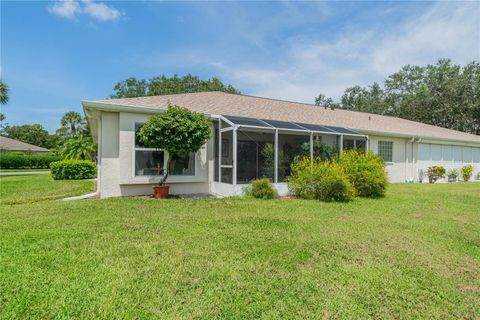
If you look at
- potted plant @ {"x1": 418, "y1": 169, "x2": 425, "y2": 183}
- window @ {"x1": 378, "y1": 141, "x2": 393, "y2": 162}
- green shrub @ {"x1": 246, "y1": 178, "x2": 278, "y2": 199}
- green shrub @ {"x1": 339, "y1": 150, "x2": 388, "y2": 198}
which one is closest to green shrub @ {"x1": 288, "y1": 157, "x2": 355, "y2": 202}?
green shrub @ {"x1": 339, "y1": 150, "x2": 388, "y2": 198}

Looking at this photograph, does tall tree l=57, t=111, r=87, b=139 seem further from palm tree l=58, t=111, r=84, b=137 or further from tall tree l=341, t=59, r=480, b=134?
tall tree l=341, t=59, r=480, b=134

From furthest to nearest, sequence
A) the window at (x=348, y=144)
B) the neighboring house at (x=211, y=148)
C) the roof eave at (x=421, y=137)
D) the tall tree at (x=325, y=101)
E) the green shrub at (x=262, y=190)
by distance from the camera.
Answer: the tall tree at (x=325, y=101) < the roof eave at (x=421, y=137) < the window at (x=348, y=144) < the green shrub at (x=262, y=190) < the neighboring house at (x=211, y=148)

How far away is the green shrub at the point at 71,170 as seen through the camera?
1522 cm

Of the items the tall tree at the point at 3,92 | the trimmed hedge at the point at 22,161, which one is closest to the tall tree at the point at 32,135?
the trimmed hedge at the point at 22,161

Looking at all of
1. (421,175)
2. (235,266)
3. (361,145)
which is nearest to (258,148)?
(361,145)

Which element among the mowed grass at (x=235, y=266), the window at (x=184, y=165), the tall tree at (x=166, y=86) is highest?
the tall tree at (x=166, y=86)

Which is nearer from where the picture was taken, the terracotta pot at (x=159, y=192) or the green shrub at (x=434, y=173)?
the terracotta pot at (x=159, y=192)

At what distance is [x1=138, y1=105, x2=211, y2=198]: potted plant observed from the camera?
854 cm

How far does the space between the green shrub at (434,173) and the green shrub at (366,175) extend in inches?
394

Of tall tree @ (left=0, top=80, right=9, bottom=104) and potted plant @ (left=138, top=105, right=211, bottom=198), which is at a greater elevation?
tall tree @ (left=0, top=80, right=9, bottom=104)

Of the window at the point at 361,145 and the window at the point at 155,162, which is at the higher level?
the window at the point at 361,145

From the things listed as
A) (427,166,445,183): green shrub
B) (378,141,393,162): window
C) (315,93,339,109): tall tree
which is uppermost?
(315,93,339,109): tall tree

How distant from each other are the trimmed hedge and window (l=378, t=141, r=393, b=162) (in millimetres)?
32272

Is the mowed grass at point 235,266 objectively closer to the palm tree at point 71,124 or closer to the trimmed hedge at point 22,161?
the trimmed hedge at point 22,161
